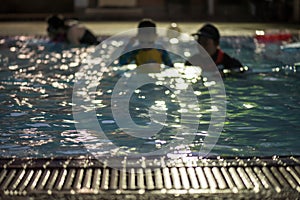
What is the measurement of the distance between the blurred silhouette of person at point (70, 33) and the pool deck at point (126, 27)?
160cm

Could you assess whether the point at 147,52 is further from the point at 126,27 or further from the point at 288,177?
the point at 126,27

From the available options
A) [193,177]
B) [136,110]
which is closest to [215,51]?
[136,110]

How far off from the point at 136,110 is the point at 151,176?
2.36m

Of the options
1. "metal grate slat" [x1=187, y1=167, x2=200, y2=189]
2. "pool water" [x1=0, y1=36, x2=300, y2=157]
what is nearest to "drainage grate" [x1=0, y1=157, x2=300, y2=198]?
"metal grate slat" [x1=187, y1=167, x2=200, y2=189]

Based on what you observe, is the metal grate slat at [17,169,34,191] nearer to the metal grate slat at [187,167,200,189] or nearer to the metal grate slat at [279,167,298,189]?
the metal grate slat at [187,167,200,189]

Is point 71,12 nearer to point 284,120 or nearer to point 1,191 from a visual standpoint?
point 284,120

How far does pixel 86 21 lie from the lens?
15391mm

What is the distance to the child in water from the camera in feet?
24.9

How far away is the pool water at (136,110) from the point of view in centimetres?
454

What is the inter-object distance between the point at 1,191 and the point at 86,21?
40.6 feet

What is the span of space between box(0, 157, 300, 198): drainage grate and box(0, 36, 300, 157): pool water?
544 mm

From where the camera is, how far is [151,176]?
354 centimetres

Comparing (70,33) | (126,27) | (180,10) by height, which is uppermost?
(70,33)

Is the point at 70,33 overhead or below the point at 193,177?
below
